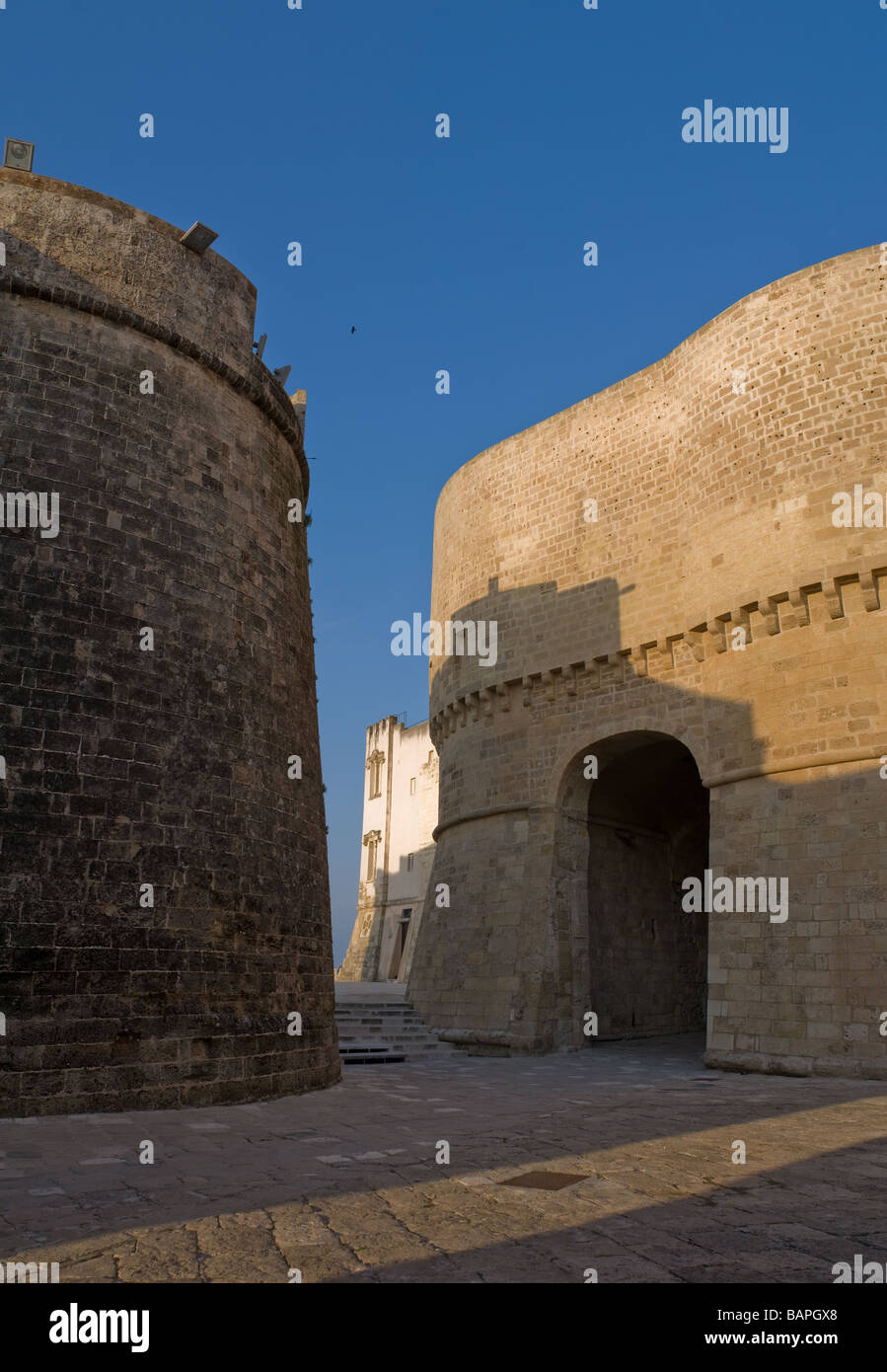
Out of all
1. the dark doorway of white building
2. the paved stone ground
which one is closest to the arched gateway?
the paved stone ground

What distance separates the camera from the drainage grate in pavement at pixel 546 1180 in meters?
4.97

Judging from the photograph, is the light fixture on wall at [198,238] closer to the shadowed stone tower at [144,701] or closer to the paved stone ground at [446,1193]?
the shadowed stone tower at [144,701]

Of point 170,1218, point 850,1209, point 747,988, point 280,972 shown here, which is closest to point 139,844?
point 280,972

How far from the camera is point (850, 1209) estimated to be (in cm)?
446

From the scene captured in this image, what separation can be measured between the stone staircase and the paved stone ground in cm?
577

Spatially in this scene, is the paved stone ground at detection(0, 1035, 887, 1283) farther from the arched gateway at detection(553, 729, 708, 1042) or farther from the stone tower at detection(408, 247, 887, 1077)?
the arched gateway at detection(553, 729, 708, 1042)

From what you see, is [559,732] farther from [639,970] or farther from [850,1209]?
[850,1209]

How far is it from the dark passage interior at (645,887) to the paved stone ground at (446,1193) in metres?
8.32

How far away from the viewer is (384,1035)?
15570mm

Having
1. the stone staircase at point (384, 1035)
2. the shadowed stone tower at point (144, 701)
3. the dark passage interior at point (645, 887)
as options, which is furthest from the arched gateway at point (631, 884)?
the shadowed stone tower at point (144, 701)

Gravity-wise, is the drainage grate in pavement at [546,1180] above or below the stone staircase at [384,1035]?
above

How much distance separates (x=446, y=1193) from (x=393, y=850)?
2832 centimetres

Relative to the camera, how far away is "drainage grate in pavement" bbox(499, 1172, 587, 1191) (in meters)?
4.97
